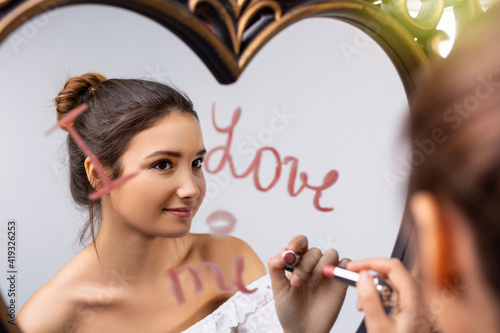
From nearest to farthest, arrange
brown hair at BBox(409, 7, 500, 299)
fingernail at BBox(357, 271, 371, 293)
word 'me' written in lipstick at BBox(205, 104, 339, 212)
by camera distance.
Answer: brown hair at BBox(409, 7, 500, 299)
fingernail at BBox(357, 271, 371, 293)
word 'me' written in lipstick at BBox(205, 104, 339, 212)

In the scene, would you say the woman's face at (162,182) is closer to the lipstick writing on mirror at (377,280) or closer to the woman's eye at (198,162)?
the woman's eye at (198,162)

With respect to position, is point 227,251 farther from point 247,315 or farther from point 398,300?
point 398,300

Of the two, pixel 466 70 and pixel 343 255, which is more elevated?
pixel 466 70

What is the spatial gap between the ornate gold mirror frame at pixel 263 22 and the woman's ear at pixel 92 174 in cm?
12

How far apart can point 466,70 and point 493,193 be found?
6 cm

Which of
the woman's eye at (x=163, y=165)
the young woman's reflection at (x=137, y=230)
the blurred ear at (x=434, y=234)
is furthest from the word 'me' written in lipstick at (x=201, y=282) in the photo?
the blurred ear at (x=434, y=234)

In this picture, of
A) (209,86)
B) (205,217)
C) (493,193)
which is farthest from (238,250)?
(493,193)

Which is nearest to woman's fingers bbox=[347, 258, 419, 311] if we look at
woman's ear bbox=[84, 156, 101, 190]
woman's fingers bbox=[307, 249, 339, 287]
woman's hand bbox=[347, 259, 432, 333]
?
woman's hand bbox=[347, 259, 432, 333]

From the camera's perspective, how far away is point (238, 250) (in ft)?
1.63

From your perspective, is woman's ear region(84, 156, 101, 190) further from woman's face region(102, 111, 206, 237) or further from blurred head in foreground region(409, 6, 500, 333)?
blurred head in foreground region(409, 6, 500, 333)

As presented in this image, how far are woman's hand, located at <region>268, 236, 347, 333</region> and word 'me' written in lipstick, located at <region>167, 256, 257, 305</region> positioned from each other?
3cm

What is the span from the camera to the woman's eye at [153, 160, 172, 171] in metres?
0.43

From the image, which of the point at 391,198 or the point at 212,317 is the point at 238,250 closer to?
the point at 212,317

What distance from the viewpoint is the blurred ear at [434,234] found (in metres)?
0.29
